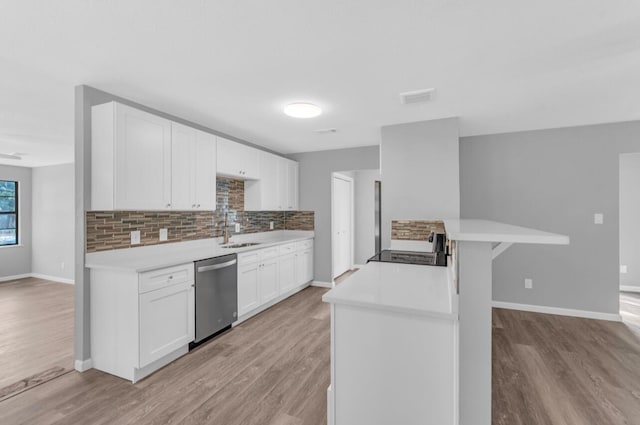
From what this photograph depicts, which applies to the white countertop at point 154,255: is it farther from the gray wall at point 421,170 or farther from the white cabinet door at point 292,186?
the gray wall at point 421,170

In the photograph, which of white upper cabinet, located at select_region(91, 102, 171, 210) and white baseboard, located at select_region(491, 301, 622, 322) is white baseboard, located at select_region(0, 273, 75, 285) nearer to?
white upper cabinet, located at select_region(91, 102, 171, 210)

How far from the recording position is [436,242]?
2574 mm

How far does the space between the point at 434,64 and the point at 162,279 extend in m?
2.77

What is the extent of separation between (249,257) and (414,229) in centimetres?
204

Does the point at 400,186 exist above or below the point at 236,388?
above

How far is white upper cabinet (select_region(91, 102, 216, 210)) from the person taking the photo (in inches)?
98.1

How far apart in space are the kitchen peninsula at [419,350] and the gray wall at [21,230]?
25.2ft

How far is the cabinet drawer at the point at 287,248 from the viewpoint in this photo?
441 cm

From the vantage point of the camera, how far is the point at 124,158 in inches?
100

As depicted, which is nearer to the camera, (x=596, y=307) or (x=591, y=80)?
(x=591, y=80)

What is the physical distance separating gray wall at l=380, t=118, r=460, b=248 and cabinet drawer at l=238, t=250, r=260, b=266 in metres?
1.72

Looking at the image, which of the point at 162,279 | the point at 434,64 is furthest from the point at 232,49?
the point at 162,279

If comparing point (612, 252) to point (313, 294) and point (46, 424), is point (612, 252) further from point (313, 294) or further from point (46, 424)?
point (46, 424)

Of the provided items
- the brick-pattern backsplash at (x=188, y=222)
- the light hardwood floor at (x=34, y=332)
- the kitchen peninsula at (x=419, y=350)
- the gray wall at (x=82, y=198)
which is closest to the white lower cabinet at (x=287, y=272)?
the brick-pattern backsplash at (x=188, y=222)
